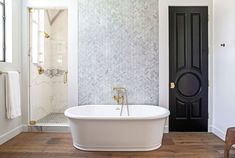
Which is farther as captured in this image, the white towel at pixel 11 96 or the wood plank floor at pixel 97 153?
the white towel at pixel 11 96

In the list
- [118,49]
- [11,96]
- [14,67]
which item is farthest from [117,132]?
[14,67]

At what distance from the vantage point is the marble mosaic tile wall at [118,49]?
400cm

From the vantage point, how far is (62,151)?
9.96 feet

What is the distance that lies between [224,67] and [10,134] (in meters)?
3.63

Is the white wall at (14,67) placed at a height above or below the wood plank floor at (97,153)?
above

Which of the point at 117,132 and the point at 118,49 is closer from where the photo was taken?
the point at 117,132

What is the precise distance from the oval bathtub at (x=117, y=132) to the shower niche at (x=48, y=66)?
4.28 ft

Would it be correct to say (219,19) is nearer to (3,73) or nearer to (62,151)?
(62,151)

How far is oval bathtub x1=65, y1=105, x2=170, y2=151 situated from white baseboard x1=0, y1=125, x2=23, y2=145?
1178 millimetres

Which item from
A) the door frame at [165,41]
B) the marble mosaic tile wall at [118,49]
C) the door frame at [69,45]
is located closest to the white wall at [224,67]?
the door frame at [165,41]

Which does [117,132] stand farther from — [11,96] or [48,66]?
[48,66]

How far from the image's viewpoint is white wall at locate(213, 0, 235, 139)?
10.7ft

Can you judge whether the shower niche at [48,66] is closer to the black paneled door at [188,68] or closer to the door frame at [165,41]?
the door frame at [165,41]

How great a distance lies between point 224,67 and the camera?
11.5ft
